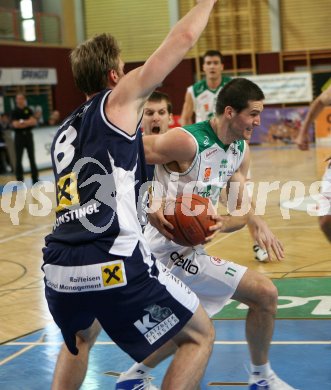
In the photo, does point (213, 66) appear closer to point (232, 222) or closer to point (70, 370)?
point (232, 222)

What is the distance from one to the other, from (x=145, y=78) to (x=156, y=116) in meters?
2.19

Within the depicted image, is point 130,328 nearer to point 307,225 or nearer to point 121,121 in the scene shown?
point 121,121

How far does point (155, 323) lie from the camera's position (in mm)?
3125

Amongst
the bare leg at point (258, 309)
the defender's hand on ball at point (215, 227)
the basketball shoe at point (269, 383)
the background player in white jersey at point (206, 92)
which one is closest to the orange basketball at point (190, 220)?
the defender's hand on ball at point (215, 227)

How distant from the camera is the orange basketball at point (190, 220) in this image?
3.80 metres

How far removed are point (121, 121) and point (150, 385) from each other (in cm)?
178

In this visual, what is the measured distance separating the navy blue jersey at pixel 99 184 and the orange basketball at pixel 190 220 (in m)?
0.63

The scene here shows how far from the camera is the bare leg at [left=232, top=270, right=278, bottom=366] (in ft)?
13.3

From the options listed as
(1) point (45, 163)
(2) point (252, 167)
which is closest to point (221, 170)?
(2) point (252, 167)

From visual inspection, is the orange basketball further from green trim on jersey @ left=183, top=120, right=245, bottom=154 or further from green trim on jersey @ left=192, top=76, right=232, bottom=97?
green trim on jersey @ left=192, top=76, right=232, bottom=97

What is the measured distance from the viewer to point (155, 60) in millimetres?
3057

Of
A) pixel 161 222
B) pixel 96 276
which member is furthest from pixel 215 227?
pixel 96 276

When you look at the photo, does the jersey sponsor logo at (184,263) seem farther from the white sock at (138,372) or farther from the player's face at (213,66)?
the player's face at (213,66)

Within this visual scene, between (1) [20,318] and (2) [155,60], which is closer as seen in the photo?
(2) [155,60]
